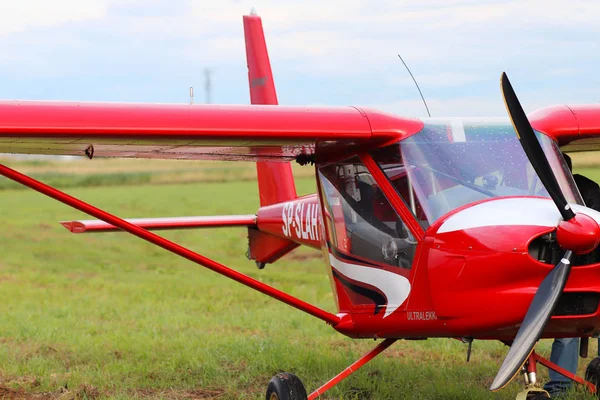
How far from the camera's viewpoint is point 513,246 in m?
4.80

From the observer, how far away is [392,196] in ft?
18.4

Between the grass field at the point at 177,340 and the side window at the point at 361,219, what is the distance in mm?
1454

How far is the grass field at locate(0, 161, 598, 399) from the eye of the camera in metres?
7.16

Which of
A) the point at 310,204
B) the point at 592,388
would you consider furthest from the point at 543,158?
the point at 310,204

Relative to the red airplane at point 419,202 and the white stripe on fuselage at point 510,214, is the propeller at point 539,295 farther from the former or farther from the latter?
the white stripe on fuselage at point 510,214

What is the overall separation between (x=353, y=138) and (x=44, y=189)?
2.14m

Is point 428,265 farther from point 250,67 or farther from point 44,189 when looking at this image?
point 250,67

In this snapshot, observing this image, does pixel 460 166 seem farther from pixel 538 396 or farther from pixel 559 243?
pixel 538 396

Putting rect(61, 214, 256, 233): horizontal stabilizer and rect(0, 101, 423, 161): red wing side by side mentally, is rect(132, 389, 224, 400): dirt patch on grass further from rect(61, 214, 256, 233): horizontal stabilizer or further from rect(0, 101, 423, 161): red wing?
rect(0, 101, 423, 161): red wing

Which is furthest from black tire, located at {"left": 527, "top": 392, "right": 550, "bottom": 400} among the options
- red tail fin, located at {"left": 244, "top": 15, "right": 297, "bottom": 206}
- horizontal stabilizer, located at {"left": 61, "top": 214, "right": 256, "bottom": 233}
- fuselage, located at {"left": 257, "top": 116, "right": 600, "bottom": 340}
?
red tail fin, located at {"left": 244, "top": 15, "right": 297, "bottom": 206}

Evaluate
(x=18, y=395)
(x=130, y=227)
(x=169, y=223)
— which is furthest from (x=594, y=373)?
(x=18, y=395)

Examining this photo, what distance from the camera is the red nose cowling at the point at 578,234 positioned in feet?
15.3

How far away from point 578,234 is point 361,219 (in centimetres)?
174

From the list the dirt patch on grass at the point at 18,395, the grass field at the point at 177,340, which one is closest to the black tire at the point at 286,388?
the grass field at the point at 177,340
